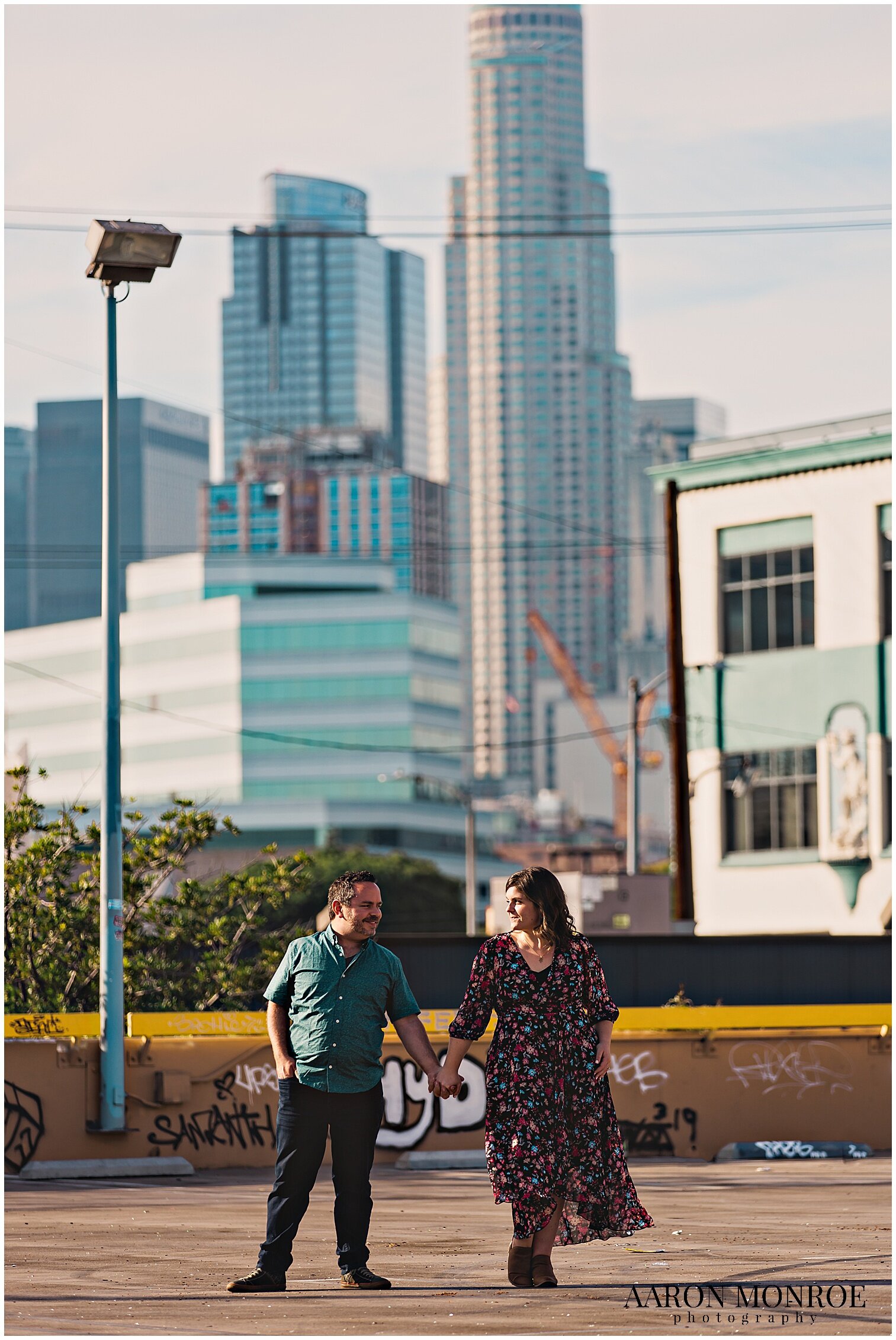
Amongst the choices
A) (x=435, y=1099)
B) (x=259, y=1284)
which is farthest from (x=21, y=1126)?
(x=259, y=1284)

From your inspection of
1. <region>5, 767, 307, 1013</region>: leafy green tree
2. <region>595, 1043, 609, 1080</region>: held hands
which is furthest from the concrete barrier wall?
<region>595, 1043, 609, 1080</region>: held hands

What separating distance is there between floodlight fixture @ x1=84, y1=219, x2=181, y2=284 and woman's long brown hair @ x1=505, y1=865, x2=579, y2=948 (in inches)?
351

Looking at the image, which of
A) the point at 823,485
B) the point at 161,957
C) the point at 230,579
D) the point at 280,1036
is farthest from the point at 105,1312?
the point at 230,579

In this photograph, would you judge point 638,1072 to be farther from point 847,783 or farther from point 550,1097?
point 847,783

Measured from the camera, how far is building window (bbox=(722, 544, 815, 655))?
39.3 metres

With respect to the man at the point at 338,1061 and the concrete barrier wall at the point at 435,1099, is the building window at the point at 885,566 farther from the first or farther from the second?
the man at the point at 338,1061

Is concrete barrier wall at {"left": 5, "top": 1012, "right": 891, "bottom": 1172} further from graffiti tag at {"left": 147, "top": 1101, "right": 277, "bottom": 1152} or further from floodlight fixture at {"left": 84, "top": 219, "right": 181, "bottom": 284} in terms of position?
floodlight fixture at {"left": 84, "top": 219, "right": 181, "bottom": 284}

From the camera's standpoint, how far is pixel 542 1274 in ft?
25.2

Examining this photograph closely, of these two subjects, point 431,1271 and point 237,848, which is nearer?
point 431,1271

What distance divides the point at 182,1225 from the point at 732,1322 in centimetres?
467

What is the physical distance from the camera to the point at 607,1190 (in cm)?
771

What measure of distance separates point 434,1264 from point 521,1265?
112cm

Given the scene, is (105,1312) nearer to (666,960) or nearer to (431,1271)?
(431,1271)

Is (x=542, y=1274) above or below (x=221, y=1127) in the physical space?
above
